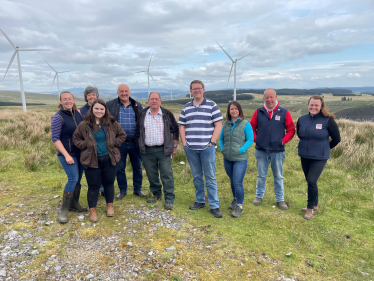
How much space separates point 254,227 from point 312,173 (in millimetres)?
1628

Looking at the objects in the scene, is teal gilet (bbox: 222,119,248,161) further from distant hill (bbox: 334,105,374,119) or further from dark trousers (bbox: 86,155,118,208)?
distant hill (bbox: 334,105,374,119)

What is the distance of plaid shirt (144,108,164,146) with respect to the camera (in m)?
4.99

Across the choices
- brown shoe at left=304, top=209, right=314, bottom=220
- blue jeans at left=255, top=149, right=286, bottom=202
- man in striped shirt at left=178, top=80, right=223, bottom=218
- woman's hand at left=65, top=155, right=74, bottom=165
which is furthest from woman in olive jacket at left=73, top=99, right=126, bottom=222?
brown shoe at left=304, top=209, right=314, bottom=220

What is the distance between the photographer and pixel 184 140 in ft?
16.3

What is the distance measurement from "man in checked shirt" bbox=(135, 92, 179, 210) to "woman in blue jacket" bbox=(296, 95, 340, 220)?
2705 mm

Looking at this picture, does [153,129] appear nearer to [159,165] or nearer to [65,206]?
[159,165]

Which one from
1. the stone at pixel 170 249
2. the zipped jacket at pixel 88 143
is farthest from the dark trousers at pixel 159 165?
the stone at pixel 170 249

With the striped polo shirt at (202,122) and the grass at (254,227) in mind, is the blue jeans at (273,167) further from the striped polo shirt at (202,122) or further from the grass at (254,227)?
the striped polo shirt at (202,122)

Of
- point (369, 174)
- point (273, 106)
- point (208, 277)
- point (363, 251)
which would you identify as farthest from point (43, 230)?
point (369, 174)

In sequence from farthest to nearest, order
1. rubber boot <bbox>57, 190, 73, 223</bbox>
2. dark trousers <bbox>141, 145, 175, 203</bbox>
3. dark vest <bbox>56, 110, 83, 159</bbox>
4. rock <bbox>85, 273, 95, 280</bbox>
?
dark trousers <bbox>141, 145, 175, 203</bbox>, rubber boot <bbox>57, 190, 73, 223</bbox>, dark vest <bbox>56, 110, 83, 159</bbox>, rock <bbox>85, 273, 95, 280</bbox>

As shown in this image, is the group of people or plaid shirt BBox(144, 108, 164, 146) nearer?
the group of people

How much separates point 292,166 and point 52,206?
7.52 metres

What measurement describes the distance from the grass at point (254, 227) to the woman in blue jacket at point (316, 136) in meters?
0.83

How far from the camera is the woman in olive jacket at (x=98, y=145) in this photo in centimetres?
429
